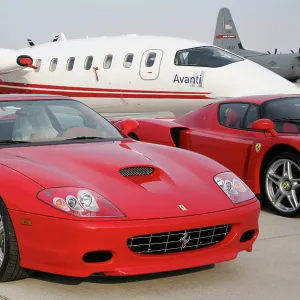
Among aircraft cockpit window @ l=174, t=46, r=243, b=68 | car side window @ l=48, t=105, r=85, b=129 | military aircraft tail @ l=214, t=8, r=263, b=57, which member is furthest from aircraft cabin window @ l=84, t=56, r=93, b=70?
military aircraft tail @ l=214, t=8, r=263, b=57

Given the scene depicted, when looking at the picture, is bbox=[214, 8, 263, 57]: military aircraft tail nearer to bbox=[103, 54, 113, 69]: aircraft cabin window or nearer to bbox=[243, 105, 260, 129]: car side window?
bbox=[103, 54, 113, 69]: aircraft cabin window

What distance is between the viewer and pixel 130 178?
4.64 metres

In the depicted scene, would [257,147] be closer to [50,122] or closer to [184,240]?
[50,122]

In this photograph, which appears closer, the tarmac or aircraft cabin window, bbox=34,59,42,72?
the tarmac

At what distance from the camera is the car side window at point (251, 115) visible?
7.66 m

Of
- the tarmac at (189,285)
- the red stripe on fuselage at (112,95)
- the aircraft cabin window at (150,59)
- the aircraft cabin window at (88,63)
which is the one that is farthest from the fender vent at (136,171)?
the aircraft cabin window at (88,63)

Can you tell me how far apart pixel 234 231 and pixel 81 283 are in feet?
3.41

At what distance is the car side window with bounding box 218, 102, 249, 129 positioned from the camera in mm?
7836

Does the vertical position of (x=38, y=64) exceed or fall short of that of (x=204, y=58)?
it falls short

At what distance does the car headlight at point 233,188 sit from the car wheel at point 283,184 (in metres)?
2.02

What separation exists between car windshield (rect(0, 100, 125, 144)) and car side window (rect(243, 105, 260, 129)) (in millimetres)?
2268

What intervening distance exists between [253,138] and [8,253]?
3.72 meters

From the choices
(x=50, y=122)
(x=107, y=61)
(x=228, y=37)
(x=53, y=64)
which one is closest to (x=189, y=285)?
(x=50, y=122)

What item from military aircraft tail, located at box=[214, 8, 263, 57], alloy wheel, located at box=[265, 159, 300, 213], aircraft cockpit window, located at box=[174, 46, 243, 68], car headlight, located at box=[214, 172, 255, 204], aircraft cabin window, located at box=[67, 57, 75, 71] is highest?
car headlight, located at box=[214, 172, 255, 204]
